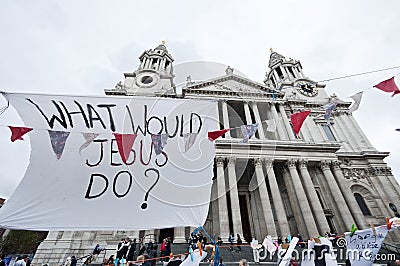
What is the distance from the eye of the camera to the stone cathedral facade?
1539 centimetres

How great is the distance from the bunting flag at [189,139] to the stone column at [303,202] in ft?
47.1

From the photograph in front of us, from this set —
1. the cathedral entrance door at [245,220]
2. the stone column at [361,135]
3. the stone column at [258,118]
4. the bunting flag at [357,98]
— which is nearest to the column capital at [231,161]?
the stone column at [258,118]

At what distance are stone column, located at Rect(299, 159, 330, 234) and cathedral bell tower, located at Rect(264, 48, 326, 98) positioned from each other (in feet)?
43.9

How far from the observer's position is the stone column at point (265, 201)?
595 inches

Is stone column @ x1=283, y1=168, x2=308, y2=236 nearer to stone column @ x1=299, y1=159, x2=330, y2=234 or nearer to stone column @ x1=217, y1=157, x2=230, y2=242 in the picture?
stone column @ x1=299, y1=159, x2=330, y2=234

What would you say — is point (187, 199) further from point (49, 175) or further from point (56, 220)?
point (49, 175)

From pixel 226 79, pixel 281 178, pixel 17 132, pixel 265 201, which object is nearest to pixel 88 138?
pixel 17 132

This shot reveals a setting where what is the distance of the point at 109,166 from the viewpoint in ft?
16.4

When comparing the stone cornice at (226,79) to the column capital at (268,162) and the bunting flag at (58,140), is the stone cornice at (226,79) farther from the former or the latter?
the bunting flag at (58,140)

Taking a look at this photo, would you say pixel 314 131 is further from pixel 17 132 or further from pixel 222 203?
pixel 17 132

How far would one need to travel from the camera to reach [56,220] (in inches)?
168

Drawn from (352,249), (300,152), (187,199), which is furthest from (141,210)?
(300,152)

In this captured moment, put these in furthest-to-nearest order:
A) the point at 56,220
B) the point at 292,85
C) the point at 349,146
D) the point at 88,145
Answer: the point at 292,85, the point at 349,146, the point at 88,145, the point at 56,220

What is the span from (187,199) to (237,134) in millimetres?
19664
